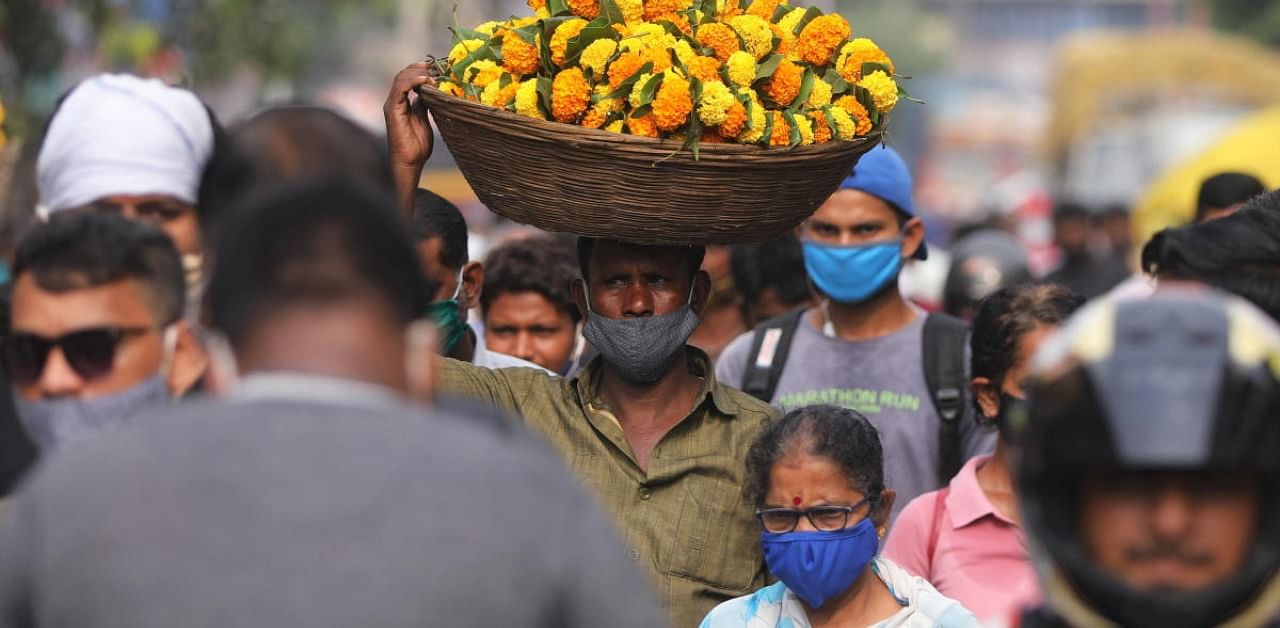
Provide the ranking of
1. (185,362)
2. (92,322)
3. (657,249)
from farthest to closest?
1. (657,249)
2. (185,362)
3. (92,322)

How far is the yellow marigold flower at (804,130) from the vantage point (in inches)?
170

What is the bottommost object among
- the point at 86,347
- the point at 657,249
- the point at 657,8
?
the point at 657,249

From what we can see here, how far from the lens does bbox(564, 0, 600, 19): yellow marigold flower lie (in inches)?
178

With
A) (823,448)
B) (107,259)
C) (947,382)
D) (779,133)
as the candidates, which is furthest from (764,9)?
(107,259)

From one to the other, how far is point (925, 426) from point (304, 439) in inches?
140

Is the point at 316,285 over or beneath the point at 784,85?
over

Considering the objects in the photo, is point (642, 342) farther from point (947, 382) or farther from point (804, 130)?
point (947, 382)

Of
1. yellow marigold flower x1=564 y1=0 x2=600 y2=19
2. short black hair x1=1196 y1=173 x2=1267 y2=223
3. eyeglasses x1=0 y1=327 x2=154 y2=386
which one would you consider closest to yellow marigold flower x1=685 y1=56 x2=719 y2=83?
yellow marigold flower x1=564 y1=0 x2=600 y2=19

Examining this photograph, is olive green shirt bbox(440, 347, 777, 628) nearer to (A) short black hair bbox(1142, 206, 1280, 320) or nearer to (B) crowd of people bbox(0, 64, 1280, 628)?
(B) crowd of people bbox(0, 64, 1280, 628)

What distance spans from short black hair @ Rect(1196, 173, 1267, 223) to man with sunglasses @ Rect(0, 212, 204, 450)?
15.3 ft

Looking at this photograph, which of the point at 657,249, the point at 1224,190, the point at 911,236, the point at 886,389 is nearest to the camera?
the point at 657,249

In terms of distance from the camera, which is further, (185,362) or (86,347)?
(185,362)

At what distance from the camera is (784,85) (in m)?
4.41

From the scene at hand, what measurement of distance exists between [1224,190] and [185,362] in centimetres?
475
